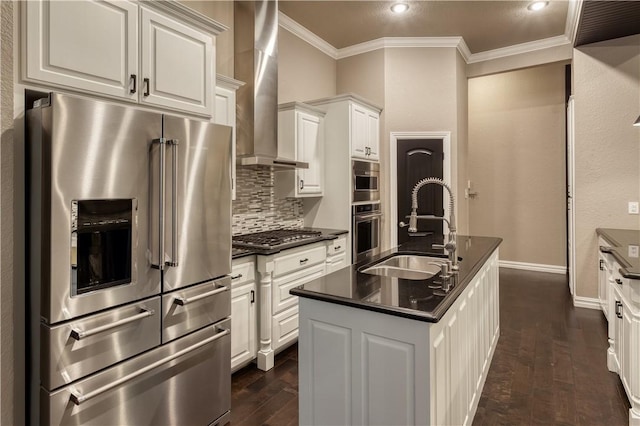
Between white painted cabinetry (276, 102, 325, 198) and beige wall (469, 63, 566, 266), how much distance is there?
145 inches

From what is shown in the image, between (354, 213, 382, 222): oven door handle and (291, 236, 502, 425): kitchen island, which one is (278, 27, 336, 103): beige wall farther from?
(291, 236, 502, 425): kitchen island

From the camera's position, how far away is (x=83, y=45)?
167 cm

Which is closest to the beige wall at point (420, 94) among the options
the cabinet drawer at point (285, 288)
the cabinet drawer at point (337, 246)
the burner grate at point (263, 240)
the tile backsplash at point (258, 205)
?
the cabinet drawer at point (337, 246)

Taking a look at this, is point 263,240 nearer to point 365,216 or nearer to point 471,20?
point 365,216

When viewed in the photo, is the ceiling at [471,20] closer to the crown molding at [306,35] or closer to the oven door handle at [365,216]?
the crown molding at [306,35]

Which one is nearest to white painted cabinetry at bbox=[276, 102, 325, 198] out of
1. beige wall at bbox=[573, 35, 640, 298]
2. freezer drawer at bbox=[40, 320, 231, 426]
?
freezer drawer at bbox=[40, 320, 231, 426]

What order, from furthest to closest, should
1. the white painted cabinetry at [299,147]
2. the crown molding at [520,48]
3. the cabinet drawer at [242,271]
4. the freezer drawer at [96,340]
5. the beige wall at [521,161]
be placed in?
1. the beige wall at [521,161]
2. the crown molding at [520,48]
3. the white painted cabinetry at [299,147]
4. the cabinet drawer at [242,271]
5. the freezer drawer at [96,340]

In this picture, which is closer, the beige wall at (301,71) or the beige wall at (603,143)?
the beige wall at (603,143)

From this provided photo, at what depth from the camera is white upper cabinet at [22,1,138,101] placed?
1.52 m

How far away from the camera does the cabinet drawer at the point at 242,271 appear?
105 inches

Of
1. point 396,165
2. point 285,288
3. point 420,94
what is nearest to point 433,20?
point 420,94

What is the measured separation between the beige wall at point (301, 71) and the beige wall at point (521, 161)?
294 cm

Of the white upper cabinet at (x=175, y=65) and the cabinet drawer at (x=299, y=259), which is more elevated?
the white upper cabinet at (x=175, y=65)

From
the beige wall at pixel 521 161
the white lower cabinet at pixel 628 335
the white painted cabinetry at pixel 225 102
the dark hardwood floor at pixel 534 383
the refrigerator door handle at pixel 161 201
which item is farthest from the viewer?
the beige wall at pixel 521 161
